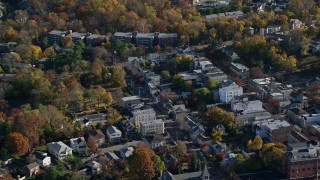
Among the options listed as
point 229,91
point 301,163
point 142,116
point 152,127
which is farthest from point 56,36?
point 301,163

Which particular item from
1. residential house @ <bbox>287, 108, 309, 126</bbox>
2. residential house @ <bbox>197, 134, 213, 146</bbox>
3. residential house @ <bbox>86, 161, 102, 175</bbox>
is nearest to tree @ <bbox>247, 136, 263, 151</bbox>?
residential house @ <bbox>197, 134, 213, 146</bbox>

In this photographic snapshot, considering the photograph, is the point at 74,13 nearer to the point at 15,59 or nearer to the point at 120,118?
the point at 15,59

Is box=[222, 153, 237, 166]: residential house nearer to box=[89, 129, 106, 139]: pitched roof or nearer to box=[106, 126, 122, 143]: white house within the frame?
box=[106, 126, 122, 143]: white house

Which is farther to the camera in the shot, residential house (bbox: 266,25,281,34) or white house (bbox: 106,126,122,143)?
residential house (bbox: 266,25,281,34)

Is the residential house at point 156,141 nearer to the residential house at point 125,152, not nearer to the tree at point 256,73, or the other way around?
the residential house at point 125,152

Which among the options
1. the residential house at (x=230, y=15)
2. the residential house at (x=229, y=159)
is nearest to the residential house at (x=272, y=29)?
the residential house at (x=230, y=15)

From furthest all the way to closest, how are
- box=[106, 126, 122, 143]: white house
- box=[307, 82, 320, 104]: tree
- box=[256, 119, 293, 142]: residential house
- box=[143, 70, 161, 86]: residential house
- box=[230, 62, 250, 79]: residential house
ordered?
1. box=[230, 62, 250, 79]: residential house
2. box=[143, 70, 161, 86]: residential house
3. box=[307, 82, 320, 104]: tree
4. box=[106, 126, 122, 143]: white house
5. box=[256, 119, 293, 142]: residential house

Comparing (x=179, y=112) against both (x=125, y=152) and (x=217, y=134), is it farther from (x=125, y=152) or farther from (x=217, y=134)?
(x=125, y=152)

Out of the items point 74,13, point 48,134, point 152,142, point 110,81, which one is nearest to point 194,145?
point 152,142
